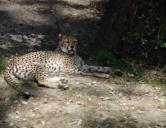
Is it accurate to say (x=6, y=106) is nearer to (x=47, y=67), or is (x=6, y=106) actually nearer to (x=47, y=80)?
(x=47, y=80)

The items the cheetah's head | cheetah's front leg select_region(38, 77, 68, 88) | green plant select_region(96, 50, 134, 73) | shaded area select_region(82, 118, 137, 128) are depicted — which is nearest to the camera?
shaded area select_region(82, 118, 137, 128)

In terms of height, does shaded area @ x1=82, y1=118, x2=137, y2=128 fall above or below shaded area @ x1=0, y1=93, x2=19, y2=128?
above

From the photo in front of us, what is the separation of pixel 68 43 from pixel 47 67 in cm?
59

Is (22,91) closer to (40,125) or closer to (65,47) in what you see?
(40,125)

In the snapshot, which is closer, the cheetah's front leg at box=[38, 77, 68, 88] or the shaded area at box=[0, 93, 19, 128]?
the shaded area at box=[0, 93, 19, 128]

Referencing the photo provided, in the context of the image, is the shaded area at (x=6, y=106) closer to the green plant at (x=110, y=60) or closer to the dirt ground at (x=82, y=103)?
the dirt ground at (x=82, y=103)

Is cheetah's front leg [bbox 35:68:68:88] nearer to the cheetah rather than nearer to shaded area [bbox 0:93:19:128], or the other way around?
the cheetah

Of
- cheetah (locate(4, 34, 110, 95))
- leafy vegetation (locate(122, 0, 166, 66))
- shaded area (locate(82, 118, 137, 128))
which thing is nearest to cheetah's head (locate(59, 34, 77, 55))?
cheetah (locate(4, 34, 110, 95))

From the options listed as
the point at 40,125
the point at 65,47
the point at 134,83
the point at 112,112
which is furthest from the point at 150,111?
the point at 65,47

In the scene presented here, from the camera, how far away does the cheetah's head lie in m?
6.16

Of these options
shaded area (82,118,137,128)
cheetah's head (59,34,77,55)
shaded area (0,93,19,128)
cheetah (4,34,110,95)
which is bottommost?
shaded area (0,93,19,128)

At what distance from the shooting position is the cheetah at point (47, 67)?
18.4ft

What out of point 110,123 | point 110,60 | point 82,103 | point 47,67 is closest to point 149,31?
point 110,60

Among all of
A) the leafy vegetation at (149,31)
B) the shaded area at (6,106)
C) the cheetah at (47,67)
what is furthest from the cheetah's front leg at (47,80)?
the leafy vegetation at (149,31)
